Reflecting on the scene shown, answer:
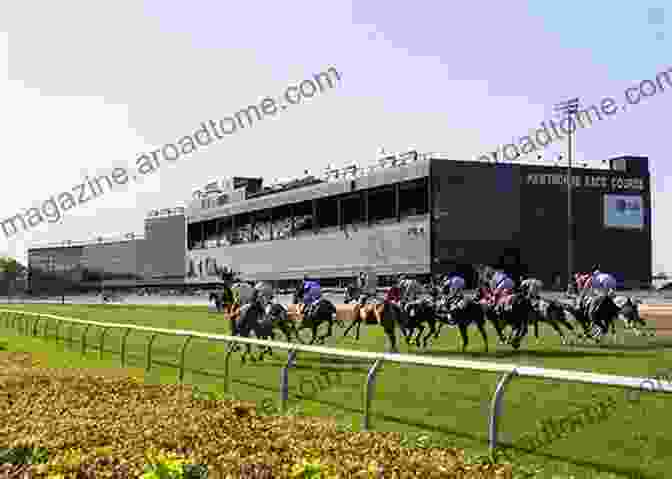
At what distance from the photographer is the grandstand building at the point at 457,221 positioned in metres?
47.3

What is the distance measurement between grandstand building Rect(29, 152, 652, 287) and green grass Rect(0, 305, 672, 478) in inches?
1031

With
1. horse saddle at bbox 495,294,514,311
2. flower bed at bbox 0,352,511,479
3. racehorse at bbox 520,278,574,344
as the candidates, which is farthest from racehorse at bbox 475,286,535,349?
flower bed at bbox 0,352,511,479

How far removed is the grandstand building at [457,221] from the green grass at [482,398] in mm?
26187

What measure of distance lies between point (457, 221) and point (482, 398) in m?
38.0

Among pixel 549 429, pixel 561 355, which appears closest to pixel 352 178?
pixel 561 355

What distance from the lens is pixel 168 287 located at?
2923 inches

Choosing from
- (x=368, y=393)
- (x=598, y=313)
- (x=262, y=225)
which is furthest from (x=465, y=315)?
(x=262, y=225)

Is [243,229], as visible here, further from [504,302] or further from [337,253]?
[504,302]

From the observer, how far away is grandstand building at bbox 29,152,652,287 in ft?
155

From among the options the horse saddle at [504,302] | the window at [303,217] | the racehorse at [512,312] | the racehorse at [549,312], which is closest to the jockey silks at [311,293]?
the racehorse at [512,312]

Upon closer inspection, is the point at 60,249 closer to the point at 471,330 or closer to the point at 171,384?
the point at 471,330

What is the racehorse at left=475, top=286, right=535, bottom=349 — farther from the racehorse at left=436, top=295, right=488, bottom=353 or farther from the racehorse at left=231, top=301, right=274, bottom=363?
the racehorse at left=231, top=301, right=274, bottom=363

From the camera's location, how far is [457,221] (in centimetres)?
4712

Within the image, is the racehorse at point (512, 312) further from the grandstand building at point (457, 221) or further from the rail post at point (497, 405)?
the grandstand building at point (457, 221)
